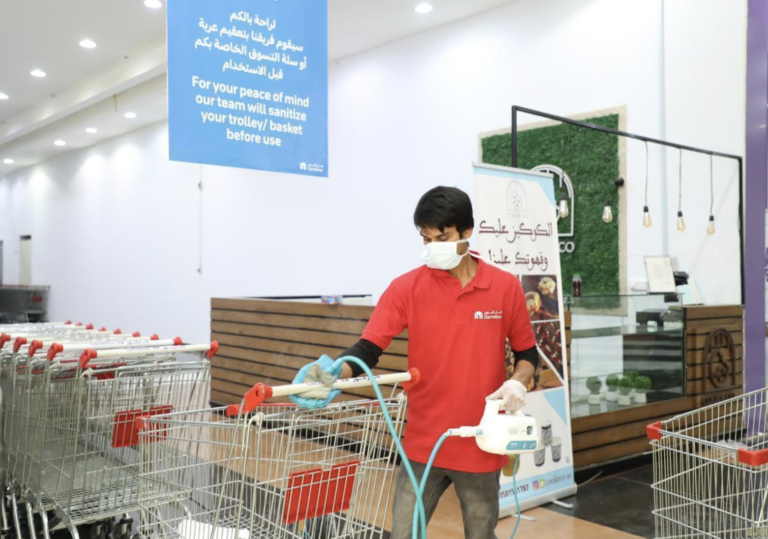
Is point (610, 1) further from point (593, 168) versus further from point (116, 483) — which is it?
point (116, 483)

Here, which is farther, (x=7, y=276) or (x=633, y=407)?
(x=7, y=276)

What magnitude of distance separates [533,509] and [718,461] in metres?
2.07

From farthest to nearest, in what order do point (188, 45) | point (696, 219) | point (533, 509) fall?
point (696, 219) < point (533, 509) < point (188, 45)

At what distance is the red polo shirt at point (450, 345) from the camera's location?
200cm

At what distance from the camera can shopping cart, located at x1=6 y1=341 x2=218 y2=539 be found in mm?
2967

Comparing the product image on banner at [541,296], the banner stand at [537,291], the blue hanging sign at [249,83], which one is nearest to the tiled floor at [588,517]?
the banner stand at [537,291]

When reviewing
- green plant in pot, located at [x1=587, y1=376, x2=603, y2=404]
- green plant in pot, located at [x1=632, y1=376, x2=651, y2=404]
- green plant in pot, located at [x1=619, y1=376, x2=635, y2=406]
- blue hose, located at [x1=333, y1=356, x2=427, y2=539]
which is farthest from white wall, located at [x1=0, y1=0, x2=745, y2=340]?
blue hose, located at [x1=333, y1=356, x2=427, y2=539]

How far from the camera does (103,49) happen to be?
29.2ft

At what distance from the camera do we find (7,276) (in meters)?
18.3

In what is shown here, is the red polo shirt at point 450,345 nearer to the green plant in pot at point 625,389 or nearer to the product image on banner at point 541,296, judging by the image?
the product image on banner at point 541,296

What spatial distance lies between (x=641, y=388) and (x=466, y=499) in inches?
132

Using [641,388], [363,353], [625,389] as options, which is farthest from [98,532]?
[641,388]

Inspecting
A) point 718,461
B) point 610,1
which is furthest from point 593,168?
point 718,461

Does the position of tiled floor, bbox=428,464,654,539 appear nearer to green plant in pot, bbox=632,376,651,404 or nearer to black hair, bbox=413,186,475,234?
green plant in pot, bbox=632,376,651,404
